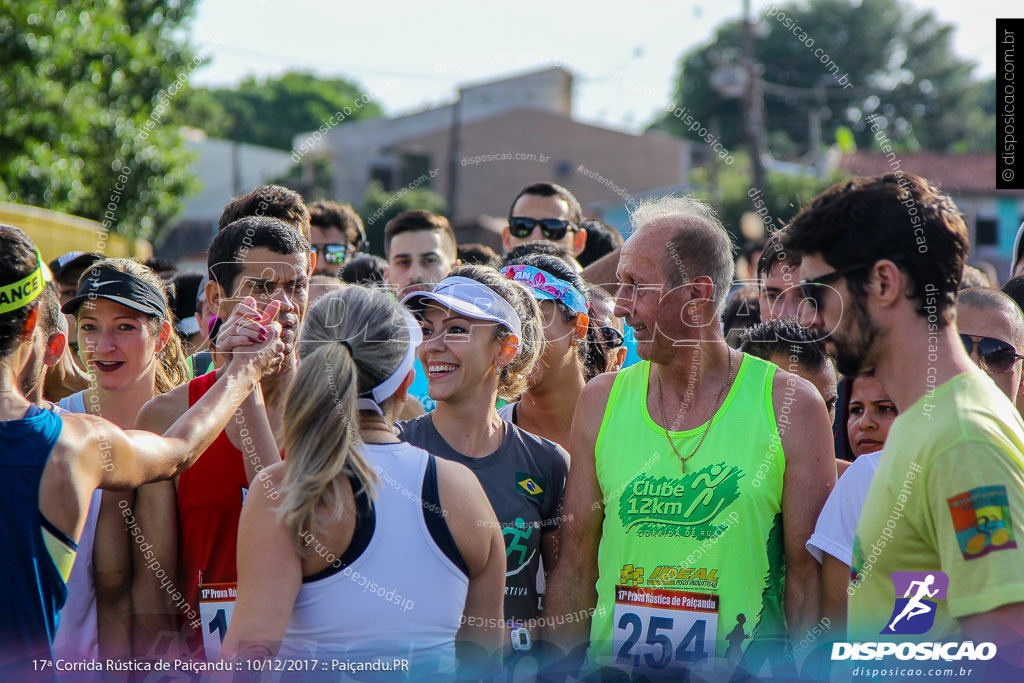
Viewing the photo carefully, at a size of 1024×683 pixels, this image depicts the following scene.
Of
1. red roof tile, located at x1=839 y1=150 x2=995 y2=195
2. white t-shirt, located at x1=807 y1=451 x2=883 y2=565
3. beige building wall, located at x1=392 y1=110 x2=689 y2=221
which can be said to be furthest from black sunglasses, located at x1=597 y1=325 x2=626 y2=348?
red roof tile, located at x1=839 y1=150 x2=995 y2=195

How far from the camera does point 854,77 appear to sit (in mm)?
Result: 49375

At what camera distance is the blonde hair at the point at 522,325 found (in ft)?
11.7

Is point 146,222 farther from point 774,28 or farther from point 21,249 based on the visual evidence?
point 774,28

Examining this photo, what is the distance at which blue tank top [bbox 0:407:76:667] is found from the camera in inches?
93.9

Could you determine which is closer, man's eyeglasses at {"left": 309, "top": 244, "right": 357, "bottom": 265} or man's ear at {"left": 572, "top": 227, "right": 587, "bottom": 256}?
man's eyeglasses at {"left": 309, "top": 244, "right": 357, "bottom": 265}

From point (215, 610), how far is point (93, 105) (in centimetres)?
1091

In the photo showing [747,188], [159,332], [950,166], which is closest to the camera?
[159,332]

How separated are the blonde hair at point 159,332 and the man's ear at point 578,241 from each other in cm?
288

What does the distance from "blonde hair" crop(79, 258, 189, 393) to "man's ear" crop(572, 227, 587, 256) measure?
2.88 m

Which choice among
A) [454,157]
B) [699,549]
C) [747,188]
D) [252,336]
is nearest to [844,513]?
[699,549]

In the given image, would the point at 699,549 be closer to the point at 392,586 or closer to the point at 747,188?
the point at 392,586

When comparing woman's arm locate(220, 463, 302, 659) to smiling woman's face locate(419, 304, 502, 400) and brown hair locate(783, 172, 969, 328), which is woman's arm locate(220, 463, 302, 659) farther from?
brown hair locate(783, 172, 969, 328)

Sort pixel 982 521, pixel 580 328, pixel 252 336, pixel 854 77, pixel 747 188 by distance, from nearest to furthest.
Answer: pixel 982 521 < pixel 252 336 < pixel 580 328 < pixel 747 188 < pixel 854 77

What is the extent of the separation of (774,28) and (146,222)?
3901 cm
